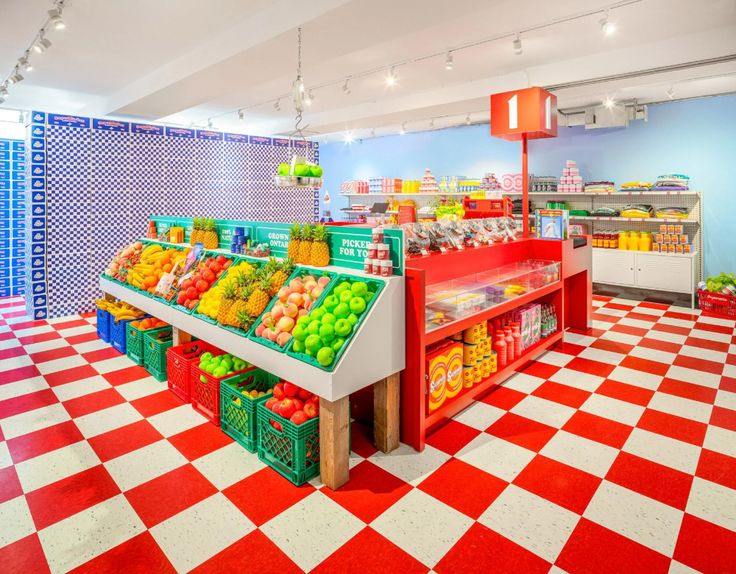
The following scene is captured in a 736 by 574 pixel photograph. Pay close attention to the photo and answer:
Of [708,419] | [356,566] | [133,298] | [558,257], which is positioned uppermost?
[558,257]

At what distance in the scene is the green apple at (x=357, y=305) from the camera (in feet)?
Answer: 8.99

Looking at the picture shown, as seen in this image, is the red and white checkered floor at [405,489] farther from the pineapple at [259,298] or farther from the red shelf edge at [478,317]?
the pineapple at [259,298]

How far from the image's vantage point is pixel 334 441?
8.56 ft

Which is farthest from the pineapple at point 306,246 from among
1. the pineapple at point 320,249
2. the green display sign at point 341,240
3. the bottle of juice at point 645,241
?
the bottle of juice at point 645,241

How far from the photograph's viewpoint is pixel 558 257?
503 cm

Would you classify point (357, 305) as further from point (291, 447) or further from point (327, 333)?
point (291, 447)

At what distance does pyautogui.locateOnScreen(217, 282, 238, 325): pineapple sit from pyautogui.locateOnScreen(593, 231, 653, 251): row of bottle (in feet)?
23.0

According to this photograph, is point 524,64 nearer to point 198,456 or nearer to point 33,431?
point 198,456

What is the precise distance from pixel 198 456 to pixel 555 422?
258cm

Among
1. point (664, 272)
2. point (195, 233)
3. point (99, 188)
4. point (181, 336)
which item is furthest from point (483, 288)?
point (99, 188)

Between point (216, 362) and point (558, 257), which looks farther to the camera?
point (558, 257)

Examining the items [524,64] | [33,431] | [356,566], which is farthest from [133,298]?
[524,64]

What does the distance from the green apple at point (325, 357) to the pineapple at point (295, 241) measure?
1259 millimetres

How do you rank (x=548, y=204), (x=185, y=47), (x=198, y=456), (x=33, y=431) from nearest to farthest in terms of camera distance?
1. (x=198, y=456)
2. (x=33, y=431)
3. (x=185, y=47)
4. (x=548, y=204)
